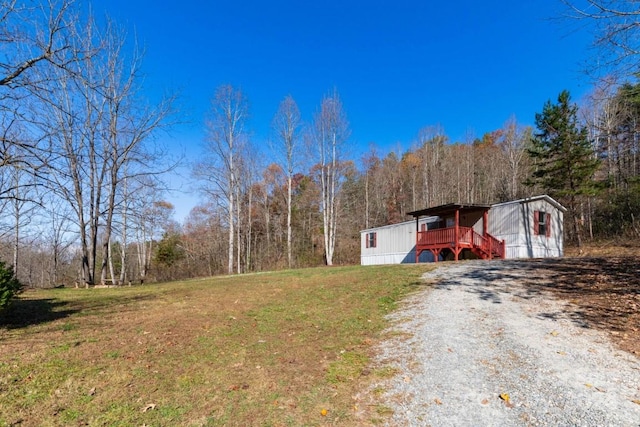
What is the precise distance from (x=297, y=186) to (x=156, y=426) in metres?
31.9

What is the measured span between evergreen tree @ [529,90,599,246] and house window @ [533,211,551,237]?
4223 mm

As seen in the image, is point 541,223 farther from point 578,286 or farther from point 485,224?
point 578,286

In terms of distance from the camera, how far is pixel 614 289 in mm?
7051

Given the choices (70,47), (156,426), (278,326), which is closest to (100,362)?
(156,426)

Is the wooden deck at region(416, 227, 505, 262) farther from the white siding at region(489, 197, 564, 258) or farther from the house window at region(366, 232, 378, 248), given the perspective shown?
the house window at region(366, 232, 378, 248)

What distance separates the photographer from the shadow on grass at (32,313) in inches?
246

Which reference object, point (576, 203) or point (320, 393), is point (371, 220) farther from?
point (320, 393)

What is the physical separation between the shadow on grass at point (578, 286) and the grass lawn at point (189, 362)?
2728mm

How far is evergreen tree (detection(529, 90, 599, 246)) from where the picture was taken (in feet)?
64.6

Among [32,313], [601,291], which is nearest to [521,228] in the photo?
[601,291]

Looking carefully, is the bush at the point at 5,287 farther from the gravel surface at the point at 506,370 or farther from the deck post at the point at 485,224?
the deck post at the point at 485,224

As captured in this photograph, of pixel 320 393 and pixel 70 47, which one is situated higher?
pixel 70 47

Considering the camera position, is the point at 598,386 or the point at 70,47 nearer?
the point at 598,386

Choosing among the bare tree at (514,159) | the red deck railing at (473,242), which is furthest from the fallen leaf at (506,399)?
the bare tree at (514,159)
